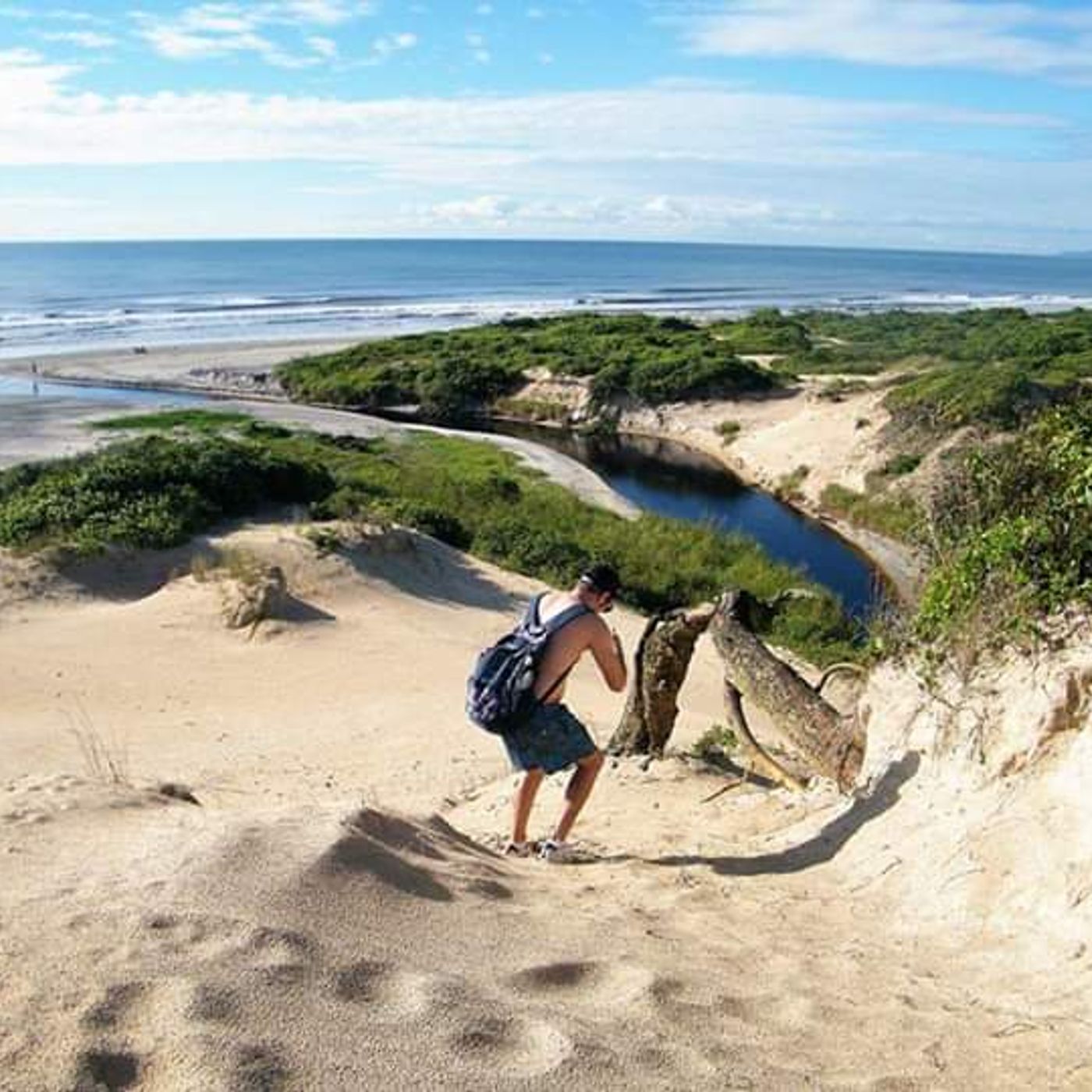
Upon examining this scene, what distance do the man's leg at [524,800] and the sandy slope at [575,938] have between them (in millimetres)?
239

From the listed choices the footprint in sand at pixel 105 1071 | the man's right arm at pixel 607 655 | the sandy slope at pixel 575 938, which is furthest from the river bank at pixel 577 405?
the footprint in sand at pixel 105 1071

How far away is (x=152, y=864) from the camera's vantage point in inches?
202

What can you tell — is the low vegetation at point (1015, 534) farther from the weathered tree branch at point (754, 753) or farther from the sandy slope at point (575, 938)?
the weathered tree branch at point (754, 753)

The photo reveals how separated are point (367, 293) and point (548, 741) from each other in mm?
110087

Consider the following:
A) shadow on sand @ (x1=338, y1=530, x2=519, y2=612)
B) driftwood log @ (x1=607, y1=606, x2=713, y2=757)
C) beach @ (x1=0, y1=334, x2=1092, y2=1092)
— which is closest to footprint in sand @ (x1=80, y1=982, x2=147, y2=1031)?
beach @ (x1=0, y1=334, x2=1092, y2=1092)

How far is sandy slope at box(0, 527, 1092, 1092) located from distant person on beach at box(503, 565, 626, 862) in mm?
371

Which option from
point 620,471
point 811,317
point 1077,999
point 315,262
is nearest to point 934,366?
point 620,471

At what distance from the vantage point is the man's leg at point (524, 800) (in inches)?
275

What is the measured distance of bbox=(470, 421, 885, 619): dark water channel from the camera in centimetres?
2614

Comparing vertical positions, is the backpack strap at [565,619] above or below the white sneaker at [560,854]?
above

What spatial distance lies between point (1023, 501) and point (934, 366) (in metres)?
39.5

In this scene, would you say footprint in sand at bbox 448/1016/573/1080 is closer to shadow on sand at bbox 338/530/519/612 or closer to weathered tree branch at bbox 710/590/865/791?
weathered tree branch at bbox 710/590/865/791

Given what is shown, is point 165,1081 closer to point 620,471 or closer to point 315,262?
point 620,471

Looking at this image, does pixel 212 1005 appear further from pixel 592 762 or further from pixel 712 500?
pixel 712 500
